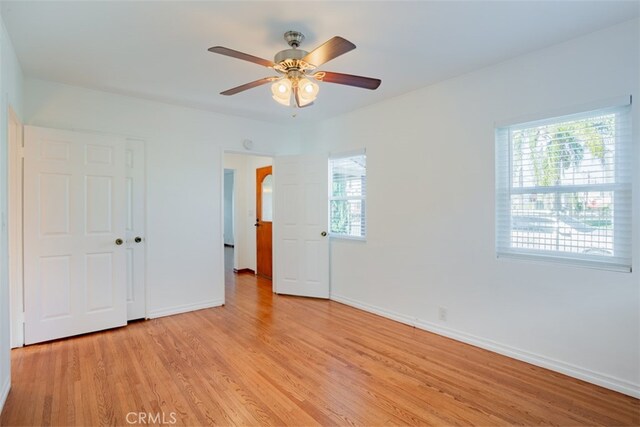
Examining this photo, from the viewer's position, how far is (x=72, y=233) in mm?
3262

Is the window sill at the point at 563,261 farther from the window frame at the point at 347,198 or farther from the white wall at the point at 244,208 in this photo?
the white wall at the point at 244,208

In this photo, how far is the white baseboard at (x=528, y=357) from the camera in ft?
7.50

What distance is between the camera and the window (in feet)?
14.2

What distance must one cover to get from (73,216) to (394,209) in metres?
3.38

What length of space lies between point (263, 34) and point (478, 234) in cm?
250

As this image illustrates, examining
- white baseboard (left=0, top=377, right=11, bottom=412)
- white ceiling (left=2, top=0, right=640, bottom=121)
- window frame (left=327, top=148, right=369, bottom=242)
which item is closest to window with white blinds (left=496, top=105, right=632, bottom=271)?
white ceiling (left=2, top=0, right=640, bottom=121)

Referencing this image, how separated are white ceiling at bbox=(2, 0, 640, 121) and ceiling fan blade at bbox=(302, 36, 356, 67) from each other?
12.5 inches

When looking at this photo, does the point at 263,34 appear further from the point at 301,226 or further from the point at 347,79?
the point at 301,226

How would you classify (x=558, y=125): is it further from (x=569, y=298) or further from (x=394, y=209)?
(x=394, y=209)

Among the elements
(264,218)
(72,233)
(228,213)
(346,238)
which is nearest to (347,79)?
(346,238)

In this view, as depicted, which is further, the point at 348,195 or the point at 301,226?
the point at 301,226

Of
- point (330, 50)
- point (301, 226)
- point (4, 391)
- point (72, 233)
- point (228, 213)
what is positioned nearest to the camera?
point (330, 50)

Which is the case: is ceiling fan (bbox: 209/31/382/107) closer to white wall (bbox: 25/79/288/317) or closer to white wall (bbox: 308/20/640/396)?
white wall (bbox: 308/20/640/396)

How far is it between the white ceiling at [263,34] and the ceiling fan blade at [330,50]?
32 cm
